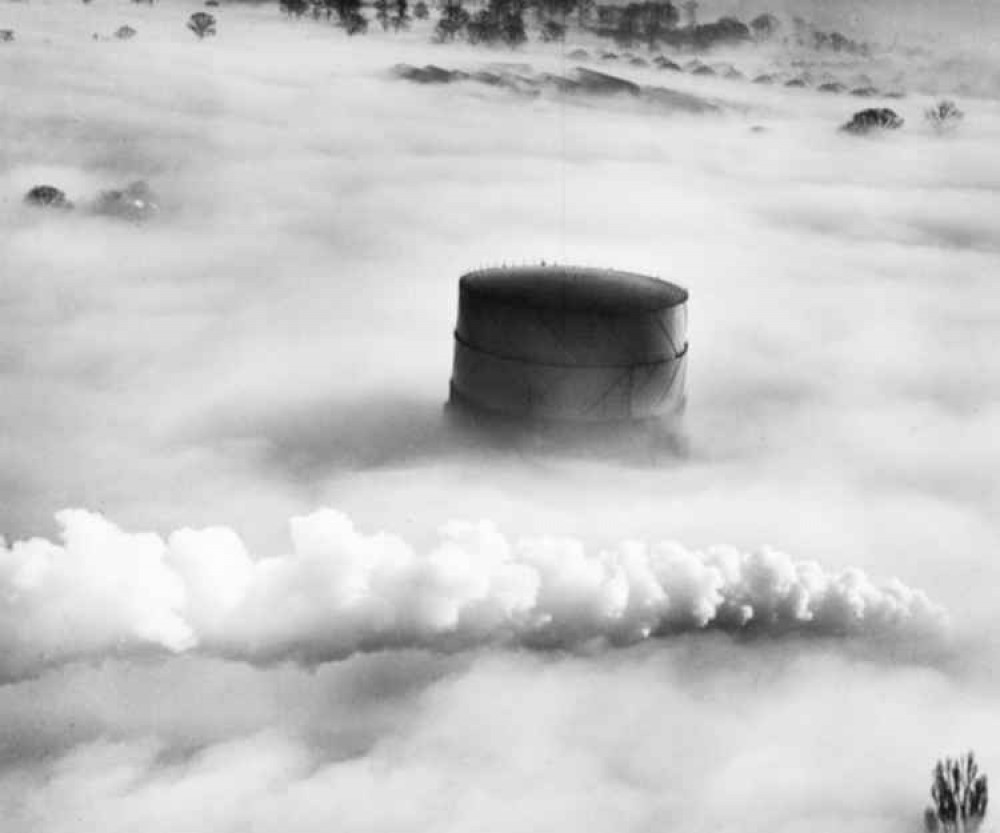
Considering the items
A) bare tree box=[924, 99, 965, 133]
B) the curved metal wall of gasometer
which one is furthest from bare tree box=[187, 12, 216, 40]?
the curved metal wall of gasometer

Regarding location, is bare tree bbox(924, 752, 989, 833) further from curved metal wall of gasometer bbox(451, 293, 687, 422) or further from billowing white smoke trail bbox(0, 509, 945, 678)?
curved metal wall of gasometer bbox(451, 293, 687, 422)

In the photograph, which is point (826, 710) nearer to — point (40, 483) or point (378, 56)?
point (40, 483)

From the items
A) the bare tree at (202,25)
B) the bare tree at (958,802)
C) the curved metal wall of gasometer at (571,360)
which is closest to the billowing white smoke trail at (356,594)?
the curved metal wall of gasometer at (571,360)

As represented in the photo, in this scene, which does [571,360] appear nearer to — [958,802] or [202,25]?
[958,802]

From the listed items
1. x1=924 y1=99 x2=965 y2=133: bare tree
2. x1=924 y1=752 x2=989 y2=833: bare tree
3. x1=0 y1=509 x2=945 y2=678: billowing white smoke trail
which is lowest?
x1=924 y1=752 x2=989 y2=833: bare tree

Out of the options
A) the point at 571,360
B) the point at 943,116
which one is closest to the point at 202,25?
the point at 943,116

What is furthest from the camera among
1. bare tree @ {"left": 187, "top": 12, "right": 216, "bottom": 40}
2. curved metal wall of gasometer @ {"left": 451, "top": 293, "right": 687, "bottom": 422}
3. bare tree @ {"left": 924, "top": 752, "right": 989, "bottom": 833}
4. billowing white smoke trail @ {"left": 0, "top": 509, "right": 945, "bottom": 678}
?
bare tree @ {"left": 187, "top": 12, "right": 216, "bottom": 40}
